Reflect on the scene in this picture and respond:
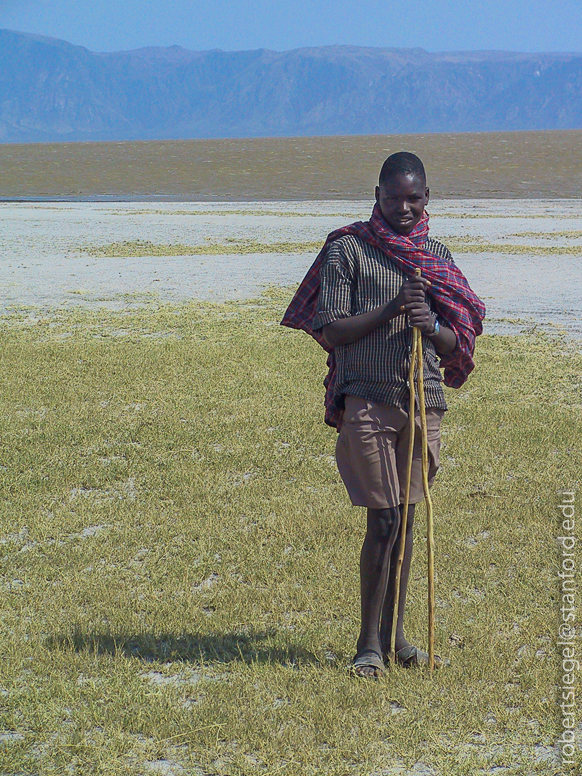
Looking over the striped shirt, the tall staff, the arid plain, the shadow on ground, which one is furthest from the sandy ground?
the striped shirt

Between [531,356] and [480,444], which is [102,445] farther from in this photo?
[531,356]

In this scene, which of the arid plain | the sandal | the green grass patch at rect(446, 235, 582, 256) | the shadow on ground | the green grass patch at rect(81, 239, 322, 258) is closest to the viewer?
the arid plain

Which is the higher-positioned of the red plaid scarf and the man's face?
the man's face

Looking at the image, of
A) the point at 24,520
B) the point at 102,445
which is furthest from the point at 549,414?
the point at 24,520

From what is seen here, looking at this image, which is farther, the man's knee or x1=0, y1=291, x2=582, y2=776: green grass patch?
the man's knee

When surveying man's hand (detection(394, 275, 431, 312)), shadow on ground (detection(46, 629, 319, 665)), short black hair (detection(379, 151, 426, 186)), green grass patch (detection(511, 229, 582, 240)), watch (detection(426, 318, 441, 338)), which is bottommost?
shadow on ground (detection(46, 629, 319, 665))

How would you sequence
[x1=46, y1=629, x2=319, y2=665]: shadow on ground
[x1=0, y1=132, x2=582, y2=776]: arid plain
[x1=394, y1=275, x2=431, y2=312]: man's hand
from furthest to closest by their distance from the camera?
[x1=46, y1=629, x2=319, y2=665]: shadow on ground, [x1=0, y1=132, x2=582, y2=776]: arid plain, [x1=394, y1=275, x2=431, y2=312]: man's hand

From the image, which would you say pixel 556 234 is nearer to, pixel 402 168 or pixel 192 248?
pixel 192 248

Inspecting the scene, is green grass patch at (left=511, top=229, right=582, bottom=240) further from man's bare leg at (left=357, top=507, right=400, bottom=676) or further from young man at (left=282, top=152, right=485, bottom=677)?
man's bare leg at (left=357, top=507, right=400, bottom=676)

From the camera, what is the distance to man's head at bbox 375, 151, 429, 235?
11.7 ft

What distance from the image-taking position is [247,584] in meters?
5.02

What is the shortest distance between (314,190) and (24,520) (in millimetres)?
50117

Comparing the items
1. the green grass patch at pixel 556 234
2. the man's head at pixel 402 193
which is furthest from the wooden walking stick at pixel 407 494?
the green grass patch at pixel 556 234

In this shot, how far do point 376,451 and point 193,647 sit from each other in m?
1.39
